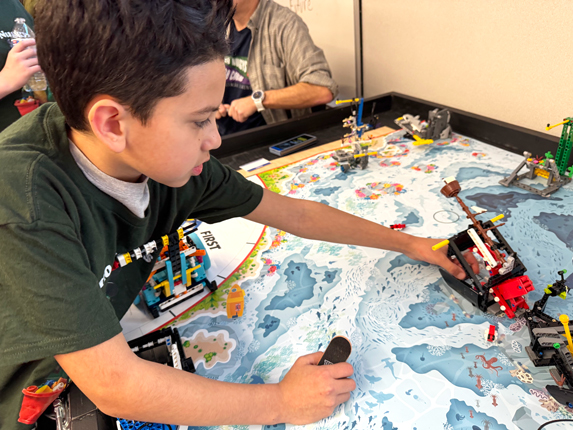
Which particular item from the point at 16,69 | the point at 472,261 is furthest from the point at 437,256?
the point at 16,69

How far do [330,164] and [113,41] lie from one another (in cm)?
93

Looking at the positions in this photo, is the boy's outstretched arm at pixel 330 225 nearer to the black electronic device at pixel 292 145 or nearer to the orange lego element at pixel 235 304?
the orange lego element at pixel 235 304

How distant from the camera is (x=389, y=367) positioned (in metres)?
0.64

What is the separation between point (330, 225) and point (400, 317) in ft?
0.78

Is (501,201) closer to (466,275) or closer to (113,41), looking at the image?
(466,275)

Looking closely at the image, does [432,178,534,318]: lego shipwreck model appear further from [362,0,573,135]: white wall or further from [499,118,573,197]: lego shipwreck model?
[362,0,573,135]: white wall

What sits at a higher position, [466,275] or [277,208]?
[277,208]

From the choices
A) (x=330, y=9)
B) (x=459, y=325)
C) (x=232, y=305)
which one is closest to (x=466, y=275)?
(x=459, y=325)

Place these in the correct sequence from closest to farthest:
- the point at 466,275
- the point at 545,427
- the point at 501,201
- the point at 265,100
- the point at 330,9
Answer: the point at 545,427, the point at 466,275, the point at 501,201, the point at 265,100, the point at 330,9

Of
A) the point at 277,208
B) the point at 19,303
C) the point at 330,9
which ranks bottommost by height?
the point at 277,208

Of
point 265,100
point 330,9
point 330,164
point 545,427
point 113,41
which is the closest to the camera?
point 113,41

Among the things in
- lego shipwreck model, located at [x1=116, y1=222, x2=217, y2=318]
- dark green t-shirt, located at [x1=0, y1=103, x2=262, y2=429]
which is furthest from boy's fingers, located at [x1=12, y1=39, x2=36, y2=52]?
lego shipwreck model, located at [x1=116, y1=222, x2=217, y2=318]

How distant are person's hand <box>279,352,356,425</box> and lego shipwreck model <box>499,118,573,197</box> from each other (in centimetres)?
77

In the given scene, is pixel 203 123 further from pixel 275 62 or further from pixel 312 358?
pixel 275 62
